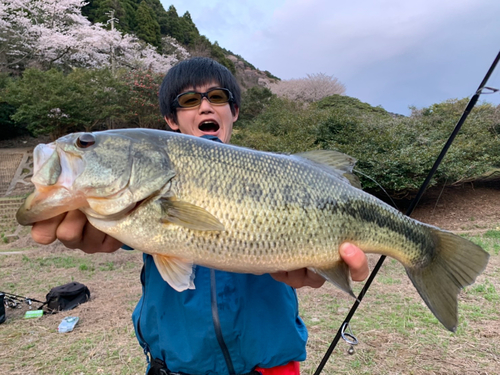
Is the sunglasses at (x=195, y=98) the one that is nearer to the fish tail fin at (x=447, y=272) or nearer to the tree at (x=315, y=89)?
the fish tail fin at (x=447, y=272)

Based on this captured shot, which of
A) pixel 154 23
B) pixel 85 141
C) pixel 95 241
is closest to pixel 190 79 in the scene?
pixel 85 141

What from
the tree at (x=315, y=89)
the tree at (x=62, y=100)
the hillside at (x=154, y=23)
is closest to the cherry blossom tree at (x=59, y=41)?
the hillside at (x=154, y=23)

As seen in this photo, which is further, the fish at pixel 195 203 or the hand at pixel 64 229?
the hand at pixel 64 229

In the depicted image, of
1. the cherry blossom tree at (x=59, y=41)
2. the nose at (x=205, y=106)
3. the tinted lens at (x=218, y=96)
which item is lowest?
the nose at (x=205, y=106)

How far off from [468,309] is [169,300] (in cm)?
550

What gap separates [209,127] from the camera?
2783mm

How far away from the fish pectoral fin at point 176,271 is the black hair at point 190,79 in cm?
160

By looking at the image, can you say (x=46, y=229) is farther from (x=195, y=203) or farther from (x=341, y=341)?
(x=341, y=341)

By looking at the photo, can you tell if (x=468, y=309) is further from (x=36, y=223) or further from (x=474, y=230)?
(x=474, y=230)

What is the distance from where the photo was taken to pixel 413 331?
4.74m

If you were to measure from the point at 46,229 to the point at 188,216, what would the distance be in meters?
0.82

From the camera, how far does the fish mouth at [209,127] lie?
274 centimetres

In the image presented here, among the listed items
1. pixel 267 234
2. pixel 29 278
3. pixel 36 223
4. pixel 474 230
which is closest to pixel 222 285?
pixel 267 234

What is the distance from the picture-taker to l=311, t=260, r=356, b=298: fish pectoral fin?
6.15ft
